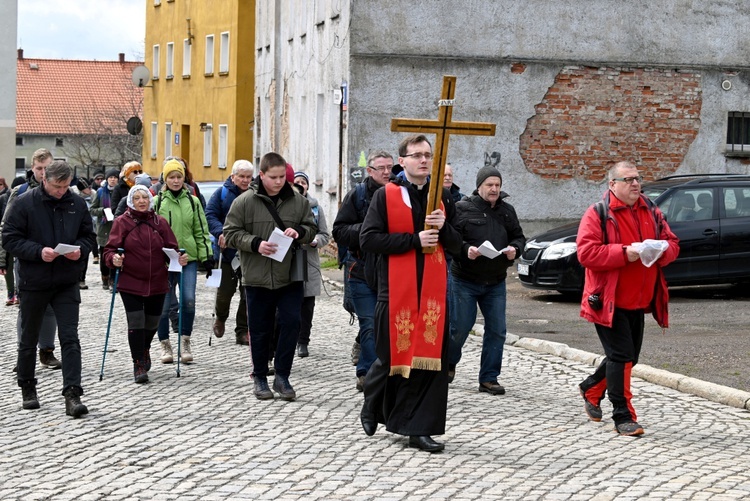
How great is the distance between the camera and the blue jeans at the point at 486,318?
35.3 feet

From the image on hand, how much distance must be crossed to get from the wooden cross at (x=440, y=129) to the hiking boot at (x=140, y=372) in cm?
390

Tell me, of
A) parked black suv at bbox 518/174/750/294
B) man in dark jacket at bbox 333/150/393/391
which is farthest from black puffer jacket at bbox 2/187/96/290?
parked black suv at bbox 518/174/750/294

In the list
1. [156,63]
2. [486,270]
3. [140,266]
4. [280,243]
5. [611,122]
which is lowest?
[140,266]

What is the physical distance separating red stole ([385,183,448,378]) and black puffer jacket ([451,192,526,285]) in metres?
2.49

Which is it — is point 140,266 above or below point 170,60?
below

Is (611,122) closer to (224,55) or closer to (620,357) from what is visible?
(620,357)

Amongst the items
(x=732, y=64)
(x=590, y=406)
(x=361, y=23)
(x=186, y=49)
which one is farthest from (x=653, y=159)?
(x=186, y=49)

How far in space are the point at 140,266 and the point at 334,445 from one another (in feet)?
11.8

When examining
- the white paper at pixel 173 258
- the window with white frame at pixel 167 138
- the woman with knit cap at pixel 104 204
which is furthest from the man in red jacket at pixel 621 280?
the window with white frame at pixel 167 138

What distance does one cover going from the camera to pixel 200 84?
161ft

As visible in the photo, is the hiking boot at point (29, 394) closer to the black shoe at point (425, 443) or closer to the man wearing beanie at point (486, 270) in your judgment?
the black shoe at point (425, 443)

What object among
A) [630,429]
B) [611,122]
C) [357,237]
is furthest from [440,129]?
[611,122]

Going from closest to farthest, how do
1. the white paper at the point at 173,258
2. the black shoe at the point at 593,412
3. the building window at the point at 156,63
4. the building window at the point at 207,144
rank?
the black shoe at the point at 593,412, the white paper at the point at 173,258, the building window at the point at 207,144, the building window at the point at 156,63

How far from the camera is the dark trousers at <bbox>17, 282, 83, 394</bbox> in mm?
9703
